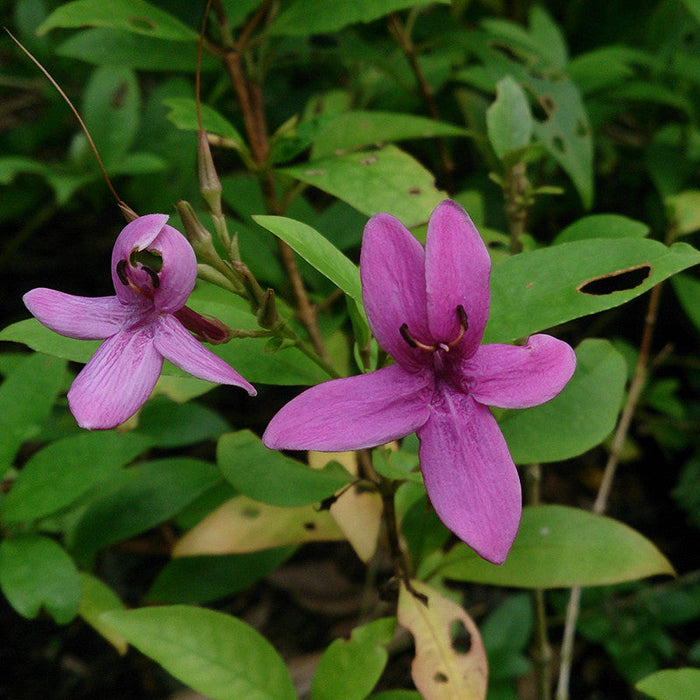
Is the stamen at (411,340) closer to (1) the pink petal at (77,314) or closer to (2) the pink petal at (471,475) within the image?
(2) the pink petal at (471,475)

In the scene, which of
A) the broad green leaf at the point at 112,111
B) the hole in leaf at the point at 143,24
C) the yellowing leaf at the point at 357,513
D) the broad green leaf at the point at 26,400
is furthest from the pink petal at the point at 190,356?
the broad green leaf at the point at 112,111

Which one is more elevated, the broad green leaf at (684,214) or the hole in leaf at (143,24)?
the hole in leaf at (143,24)

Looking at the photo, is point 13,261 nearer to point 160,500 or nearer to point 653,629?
point 160,500

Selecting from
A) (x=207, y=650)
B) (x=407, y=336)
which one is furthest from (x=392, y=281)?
(x=207, y=650)

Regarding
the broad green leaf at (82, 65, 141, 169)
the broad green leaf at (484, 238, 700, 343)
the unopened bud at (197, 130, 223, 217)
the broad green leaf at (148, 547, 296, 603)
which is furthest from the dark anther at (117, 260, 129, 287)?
the broad green leaf at (82, 65, 141, 169)

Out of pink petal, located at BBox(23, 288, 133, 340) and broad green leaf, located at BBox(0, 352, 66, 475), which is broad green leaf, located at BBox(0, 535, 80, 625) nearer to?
broad green leaf, located at BBox(0, 352, 66, 475)

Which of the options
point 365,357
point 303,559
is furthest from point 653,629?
point 365,357

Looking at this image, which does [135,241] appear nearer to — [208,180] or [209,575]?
[208,180]

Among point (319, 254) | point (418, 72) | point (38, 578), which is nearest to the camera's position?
point (319, 254)
